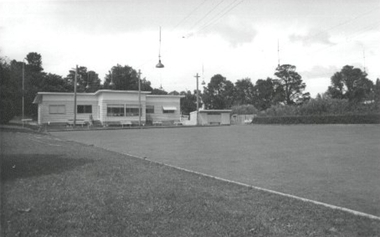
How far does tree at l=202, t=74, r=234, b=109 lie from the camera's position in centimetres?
9225

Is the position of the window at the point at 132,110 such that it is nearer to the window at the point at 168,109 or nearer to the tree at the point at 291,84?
the window at the point at 168,109

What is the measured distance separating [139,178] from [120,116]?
39.7 metres

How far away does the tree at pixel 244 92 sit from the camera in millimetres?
97688

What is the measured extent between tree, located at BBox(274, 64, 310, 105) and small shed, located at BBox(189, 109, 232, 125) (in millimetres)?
33862

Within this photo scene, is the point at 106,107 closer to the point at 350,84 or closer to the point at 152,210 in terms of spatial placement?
the point at 152,210

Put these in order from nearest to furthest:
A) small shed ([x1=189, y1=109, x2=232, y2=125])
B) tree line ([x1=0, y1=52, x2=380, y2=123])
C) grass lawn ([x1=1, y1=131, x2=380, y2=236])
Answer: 1. grass lawn ([x1=1, y1=131, x2=380, y2=236])
2. small shed ([x1=189, y1=109, x2=232, y2=125])
3. tree line ([x1=0, y1=52, x2=380, y2=123])

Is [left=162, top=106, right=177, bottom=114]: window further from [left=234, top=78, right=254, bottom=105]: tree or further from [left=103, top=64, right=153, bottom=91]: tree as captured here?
[left=234, top=78, right=254, bottom=105]: tree

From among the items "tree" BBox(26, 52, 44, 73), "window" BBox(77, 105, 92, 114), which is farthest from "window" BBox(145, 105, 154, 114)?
"tree" BBox(26, 52, 44, 73)

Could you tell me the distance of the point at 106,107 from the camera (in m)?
44.1

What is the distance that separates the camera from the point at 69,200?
16.9 feet

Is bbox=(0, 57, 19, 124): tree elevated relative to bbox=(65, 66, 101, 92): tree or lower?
lower

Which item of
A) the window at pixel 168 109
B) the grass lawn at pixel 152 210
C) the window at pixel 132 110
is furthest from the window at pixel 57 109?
Answer: the grass lawn at pixel 152 210

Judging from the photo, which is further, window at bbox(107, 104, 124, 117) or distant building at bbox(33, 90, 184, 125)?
window at bbox(107, 104, 124, 117)

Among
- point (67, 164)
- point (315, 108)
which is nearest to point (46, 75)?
point (315, 108)
